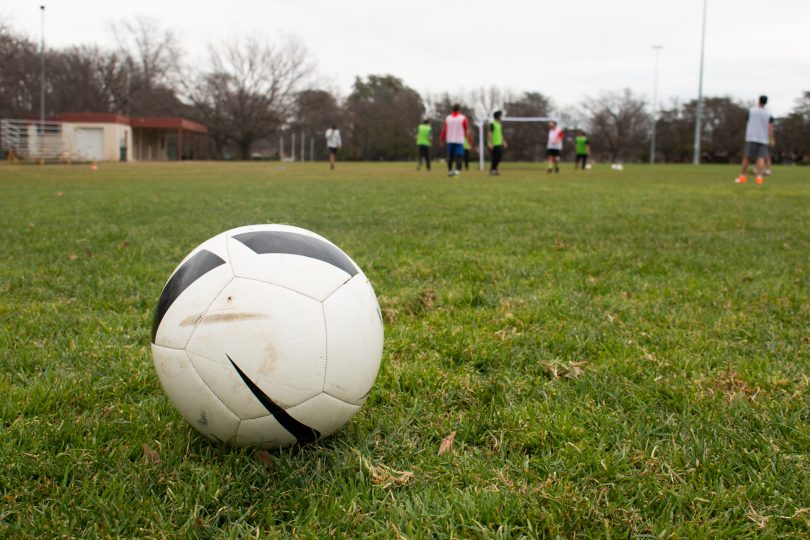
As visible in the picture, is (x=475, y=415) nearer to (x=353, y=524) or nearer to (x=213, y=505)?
(x=353, y=524)

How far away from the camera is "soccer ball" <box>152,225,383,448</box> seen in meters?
1.99

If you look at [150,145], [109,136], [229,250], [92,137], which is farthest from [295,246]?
[150,145]

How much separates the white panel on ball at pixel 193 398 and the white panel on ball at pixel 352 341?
363 mm

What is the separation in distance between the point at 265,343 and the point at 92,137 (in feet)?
171

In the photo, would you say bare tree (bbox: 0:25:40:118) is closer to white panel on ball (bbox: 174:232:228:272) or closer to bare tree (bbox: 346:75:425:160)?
bare tree (bbox: 346:75:425:160)

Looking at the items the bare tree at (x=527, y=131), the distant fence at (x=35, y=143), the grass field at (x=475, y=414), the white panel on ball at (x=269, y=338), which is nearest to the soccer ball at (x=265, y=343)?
the white panel on ball at (x=269, y=338)

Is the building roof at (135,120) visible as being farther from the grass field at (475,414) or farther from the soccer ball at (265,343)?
the soccer ball at (265,343)

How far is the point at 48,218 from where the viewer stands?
8719 millimetres

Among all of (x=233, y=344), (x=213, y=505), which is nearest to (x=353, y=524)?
(x=213, y=505)

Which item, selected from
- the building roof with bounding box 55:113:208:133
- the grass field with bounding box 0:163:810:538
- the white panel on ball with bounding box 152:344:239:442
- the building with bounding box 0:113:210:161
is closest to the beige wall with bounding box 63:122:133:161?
the building with bounding box 0:113:210:161

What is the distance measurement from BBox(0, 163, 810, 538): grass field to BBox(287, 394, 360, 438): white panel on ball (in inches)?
4.1

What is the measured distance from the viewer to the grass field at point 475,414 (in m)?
1.82

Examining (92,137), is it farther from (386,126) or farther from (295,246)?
(295,246)

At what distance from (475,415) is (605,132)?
84481 mm
